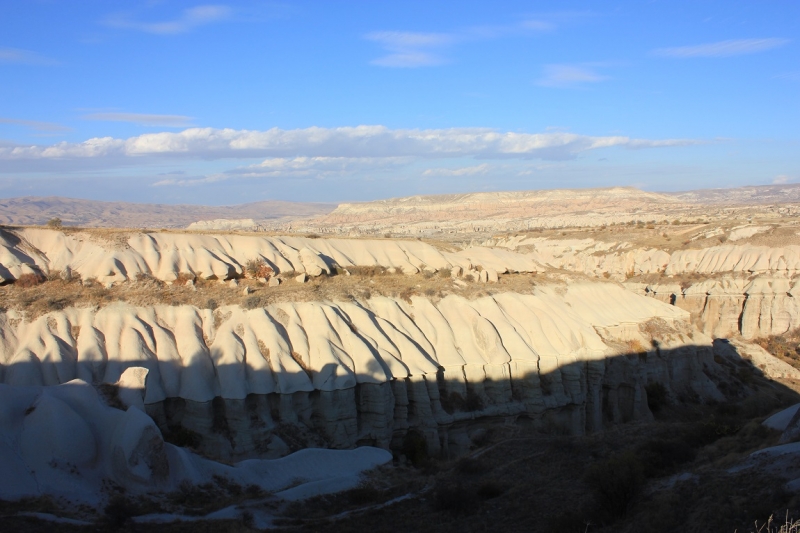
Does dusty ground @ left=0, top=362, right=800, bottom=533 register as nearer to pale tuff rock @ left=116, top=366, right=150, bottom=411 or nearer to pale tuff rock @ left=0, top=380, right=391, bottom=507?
pale tuff rock @ left=0, top=380, right=391, bottom=507

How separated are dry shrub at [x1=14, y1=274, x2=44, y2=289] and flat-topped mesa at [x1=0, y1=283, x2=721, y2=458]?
296 centimetres

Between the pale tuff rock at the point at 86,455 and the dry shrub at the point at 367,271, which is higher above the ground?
the dry shrub at the point at 367,271


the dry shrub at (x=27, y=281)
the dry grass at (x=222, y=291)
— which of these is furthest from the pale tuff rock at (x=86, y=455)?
the dry shrub at (x=27, y=281)

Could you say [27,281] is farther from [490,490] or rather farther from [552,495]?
[552,495]

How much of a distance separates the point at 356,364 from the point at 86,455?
10697 millimetres

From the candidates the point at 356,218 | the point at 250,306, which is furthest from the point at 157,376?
the point at 356,218

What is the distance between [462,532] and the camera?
47.0 feet

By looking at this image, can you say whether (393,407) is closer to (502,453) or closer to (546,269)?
(502,453)

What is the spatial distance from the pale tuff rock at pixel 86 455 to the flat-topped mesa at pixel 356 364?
367 cm

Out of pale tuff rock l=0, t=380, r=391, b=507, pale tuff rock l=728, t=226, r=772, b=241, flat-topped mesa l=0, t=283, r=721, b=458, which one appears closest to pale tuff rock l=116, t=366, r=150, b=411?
flat-topped mesa l=0, t=283, r=721, b=458

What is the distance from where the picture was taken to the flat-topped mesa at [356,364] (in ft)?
70.3

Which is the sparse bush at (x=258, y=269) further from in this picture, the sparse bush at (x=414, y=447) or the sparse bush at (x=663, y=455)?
the sparse bush at (x=663, y=455)

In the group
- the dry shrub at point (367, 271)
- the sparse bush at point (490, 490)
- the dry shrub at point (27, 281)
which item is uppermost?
the dry shrub at point (27, 281)

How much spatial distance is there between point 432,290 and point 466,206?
16287 centimetres
